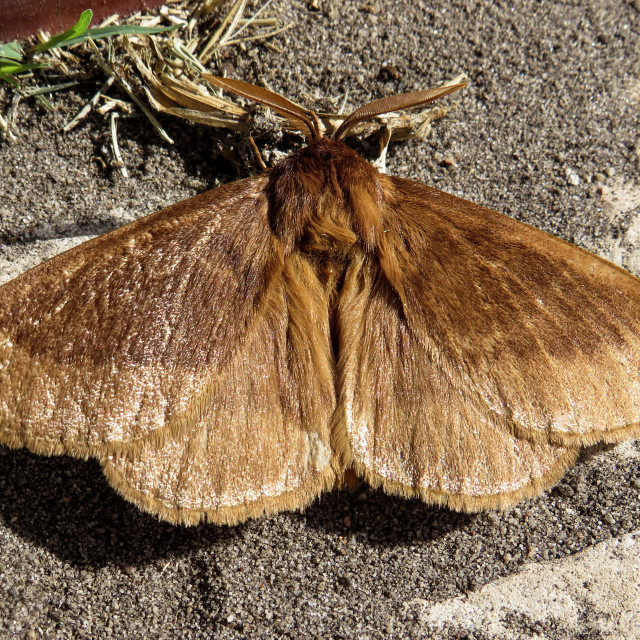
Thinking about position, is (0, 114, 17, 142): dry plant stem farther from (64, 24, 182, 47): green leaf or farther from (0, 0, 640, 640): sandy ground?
(64, 24, 182, 47): green leaf

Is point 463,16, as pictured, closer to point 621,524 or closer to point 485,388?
point 485,388

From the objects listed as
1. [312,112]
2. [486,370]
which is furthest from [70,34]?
[486,370]

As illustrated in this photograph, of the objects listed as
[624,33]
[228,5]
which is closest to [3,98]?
[228,5]

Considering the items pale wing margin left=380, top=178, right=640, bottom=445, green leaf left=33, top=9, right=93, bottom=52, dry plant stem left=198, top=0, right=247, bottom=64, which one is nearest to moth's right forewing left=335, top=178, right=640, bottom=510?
pale wing margin left=380, top=178, right=640, bottom=445

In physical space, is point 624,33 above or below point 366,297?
above

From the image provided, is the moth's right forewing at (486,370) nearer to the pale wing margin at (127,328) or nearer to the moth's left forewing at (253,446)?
the moth's left forewing at (253,446)
